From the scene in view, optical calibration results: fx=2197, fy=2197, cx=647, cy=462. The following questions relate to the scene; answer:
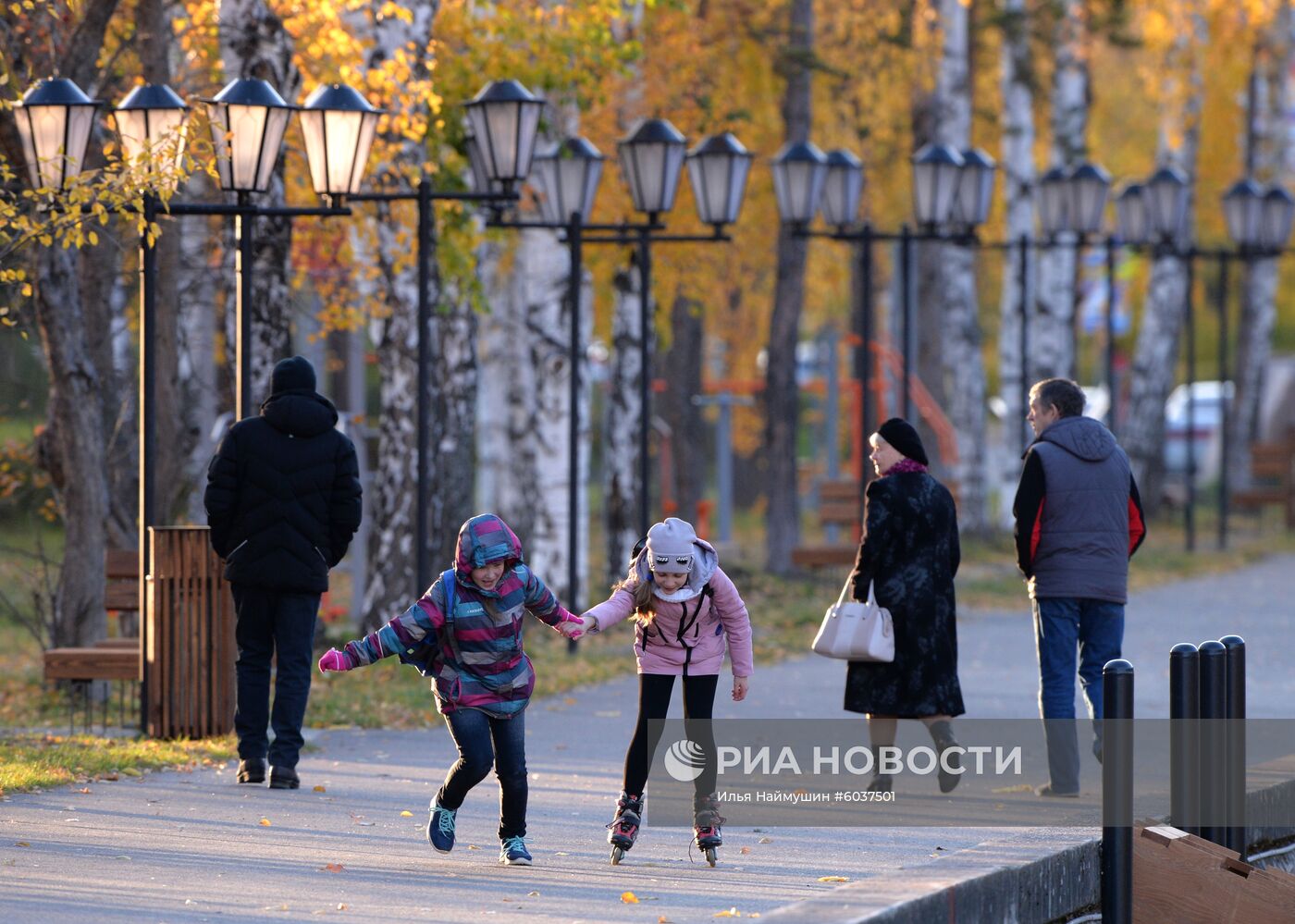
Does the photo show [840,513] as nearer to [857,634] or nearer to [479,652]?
[857,634]

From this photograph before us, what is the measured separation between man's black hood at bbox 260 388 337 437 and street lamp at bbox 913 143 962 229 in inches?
407

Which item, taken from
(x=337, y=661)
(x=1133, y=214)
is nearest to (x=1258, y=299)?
(x=1133, y=214)

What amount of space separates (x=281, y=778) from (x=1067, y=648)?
340cm

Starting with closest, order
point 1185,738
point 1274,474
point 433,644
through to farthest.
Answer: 1. point 433,644
2. point 1185,738
3. point 1274,474

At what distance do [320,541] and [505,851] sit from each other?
2208 millimetres

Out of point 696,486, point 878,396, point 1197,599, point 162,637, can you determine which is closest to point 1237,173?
point 878,396

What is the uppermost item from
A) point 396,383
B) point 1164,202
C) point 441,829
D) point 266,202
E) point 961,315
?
point 1164,202

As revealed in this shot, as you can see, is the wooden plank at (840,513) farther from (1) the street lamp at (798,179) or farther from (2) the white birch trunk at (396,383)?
(2) the white birch trunk at (396,383)

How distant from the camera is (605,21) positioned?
18.4 m

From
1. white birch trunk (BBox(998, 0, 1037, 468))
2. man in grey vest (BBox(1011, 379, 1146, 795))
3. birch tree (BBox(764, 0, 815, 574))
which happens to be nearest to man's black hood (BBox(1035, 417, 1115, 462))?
man in grey vest (BBox(1011, 379, 1146, 795))

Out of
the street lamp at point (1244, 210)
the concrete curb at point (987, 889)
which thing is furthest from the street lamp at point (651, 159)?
the street lamp at point (1244, 210)

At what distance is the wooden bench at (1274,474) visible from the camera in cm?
3122

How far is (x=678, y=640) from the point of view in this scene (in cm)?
781

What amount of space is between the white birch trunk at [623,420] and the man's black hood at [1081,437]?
443 inches
